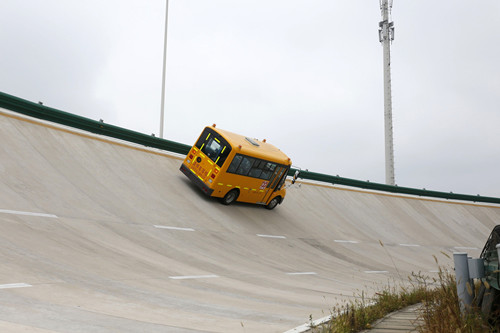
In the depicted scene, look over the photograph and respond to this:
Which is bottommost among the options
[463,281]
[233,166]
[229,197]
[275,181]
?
[463,281]

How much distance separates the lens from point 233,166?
19.3 meters

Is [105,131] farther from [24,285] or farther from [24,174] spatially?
[24,285]

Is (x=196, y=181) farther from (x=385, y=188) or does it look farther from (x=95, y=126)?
(x=385, y=188)

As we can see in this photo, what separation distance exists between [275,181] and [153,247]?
1019 cm

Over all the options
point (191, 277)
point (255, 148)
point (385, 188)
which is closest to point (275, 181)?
point (255, 148)

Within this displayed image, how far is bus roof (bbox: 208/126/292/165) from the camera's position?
19484 mm

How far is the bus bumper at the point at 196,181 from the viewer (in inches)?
766

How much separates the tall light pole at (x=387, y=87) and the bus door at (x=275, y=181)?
73.5ft

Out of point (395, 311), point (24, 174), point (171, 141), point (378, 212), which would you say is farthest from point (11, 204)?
point (378, 212)

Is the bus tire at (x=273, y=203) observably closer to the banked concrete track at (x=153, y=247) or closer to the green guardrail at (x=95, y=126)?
the banked concrete track at (x=153, y=247)

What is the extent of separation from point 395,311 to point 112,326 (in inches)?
161

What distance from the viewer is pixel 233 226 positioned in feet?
59.1

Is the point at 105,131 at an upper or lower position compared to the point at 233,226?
upper

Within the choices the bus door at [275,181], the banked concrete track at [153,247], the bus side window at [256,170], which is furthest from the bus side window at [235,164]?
the bus door at [275,181]
